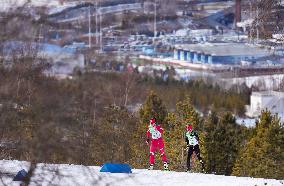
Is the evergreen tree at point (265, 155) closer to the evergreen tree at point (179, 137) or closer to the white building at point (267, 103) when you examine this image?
the evergreen tree at point (179, 137)

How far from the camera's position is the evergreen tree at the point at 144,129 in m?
14.0

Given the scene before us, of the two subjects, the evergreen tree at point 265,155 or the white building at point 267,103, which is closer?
the evergreen tree at point 265,155

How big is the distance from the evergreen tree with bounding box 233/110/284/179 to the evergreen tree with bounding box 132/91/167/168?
1794 mm

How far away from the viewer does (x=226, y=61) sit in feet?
198

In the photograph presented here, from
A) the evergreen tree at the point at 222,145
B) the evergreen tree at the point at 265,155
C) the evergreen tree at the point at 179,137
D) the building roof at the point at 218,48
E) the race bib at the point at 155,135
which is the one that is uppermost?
the race bib at the point at 155,135

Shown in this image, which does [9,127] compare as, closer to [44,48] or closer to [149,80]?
[44,48]

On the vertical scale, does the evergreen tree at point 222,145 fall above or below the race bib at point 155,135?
below

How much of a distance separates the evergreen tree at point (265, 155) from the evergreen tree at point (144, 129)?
179 cm

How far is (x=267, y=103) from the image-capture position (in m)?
36.0

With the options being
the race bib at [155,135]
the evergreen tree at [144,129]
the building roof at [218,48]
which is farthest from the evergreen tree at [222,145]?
the building roof at [218,48]

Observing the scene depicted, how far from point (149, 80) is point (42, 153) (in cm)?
4042

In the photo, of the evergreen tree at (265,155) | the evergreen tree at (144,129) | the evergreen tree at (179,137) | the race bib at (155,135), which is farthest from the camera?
the evergreen tree at (144,129)

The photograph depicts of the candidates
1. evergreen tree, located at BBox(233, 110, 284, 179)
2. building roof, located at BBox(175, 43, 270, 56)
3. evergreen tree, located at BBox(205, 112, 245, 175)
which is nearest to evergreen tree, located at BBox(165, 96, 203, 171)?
evergreen tree, located at BBox(233, 110, 284, 179)

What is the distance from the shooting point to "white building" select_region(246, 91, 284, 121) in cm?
3453
